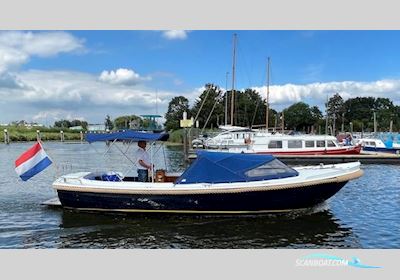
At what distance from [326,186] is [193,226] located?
445 centimetres

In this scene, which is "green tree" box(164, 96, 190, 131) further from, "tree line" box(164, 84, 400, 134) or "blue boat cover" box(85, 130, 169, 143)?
"blue boat cover" box(85, 130, 169, 143)

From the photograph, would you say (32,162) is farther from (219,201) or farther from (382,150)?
(382,150)

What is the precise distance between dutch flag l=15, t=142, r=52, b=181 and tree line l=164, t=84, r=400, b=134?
50.7 m

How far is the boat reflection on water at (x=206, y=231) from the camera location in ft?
37.3

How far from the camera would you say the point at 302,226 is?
41.9ft

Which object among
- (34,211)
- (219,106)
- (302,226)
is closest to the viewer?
(302,226)

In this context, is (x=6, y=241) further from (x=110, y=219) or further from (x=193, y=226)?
(x=193, y=226)

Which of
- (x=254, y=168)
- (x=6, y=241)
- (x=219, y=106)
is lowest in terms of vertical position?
(x=6, y=241)

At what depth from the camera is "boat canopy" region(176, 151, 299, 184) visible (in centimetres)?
1323

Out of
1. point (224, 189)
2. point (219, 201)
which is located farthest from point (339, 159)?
point (224, 189)

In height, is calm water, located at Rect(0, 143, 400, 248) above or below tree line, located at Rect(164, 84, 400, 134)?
below


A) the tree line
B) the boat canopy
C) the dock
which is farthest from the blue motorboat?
the tree line

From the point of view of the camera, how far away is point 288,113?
13088 cm

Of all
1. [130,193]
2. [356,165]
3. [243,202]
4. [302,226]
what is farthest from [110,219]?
[356,165]
